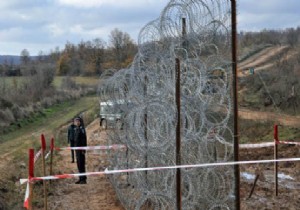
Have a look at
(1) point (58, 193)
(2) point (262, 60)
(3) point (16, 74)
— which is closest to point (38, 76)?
(3) point (16, 74)

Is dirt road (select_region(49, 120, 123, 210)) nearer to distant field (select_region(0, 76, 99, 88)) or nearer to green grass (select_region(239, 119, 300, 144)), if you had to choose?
green grass (select_region(239, 119, 300, 144))

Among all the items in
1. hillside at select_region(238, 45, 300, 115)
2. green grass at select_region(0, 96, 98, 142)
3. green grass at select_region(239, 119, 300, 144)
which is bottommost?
green grass at select_region(0, 96, 98, 142)

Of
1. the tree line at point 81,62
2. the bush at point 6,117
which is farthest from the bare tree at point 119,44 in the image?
the bush at point 6,117

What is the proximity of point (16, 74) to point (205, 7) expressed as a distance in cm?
5754

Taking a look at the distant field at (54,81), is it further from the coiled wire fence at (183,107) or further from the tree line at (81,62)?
the coiled wire fence at (183,107)

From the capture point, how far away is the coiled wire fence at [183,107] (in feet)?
23.1

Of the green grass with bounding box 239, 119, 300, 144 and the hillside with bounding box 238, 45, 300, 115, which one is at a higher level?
the hillside with bounding box 238, 45, 300, 115

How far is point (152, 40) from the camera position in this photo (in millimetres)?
8586

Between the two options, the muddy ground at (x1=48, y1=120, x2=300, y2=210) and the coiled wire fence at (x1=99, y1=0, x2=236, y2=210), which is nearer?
the coiled wire fence at (x1=99, y1=0, x2=236, y2=210)

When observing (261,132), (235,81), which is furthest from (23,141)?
(235,81)

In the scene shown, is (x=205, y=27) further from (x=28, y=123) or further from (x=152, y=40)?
(x=28, y=123)

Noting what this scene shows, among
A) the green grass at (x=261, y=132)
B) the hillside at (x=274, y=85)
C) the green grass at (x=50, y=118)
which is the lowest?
the green grass at (x=50, y=118)

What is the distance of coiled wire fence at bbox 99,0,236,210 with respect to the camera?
7051 millimetres

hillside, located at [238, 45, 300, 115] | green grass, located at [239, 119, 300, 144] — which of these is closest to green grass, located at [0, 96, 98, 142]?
green grass, located at [239, 119, 300, 144]
